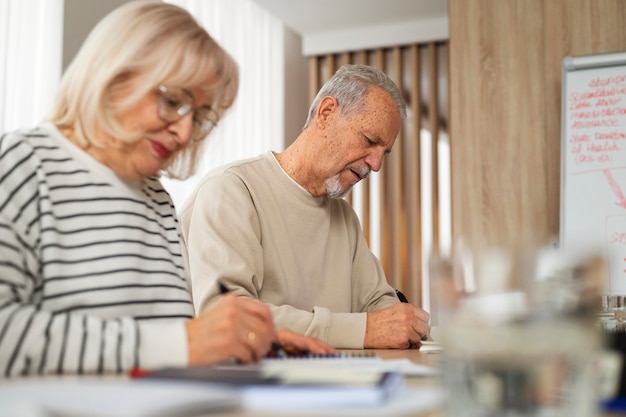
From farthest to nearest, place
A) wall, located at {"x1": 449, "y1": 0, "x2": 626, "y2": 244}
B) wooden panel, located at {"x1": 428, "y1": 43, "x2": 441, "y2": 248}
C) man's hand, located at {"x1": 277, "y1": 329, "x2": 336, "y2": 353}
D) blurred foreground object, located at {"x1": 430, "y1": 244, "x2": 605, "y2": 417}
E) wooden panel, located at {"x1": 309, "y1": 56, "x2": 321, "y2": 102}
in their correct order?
1. wooden panel, located at {"x1": 309, "y1": 56, "x2": 321, "y2": 102}
2. wooden panel, located at {"x1": 428, "y1": 43, "x2": 441, "y2": 248}
3. wall, located at {"x1": 449, "y1": 0, "x2": 626, "y2": 244}
4. man's hand, located at {"x1": 277, "y1": 329, "x2": 336, "y2": 353}
5. blurred foreground object, located at {"x1": 430, "y1": 244, "x2": 605, "y2": 417}

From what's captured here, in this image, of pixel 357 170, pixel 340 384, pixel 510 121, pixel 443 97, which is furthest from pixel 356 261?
pixel 443 97

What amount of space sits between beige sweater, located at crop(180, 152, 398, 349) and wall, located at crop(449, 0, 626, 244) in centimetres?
112

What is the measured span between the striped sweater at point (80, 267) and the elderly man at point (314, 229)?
402 mm

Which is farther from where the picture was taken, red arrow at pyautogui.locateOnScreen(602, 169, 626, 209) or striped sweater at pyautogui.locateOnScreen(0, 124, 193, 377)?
red arrow at pyautogui.locateOnScreen(602, 169, 626, 209)

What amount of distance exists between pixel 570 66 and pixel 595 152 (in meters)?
0.38

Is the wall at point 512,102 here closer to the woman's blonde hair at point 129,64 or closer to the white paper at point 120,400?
the woman's blonde hair at point 129,64

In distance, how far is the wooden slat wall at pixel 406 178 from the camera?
5051 mm

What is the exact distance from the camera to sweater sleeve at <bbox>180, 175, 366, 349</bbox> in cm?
160

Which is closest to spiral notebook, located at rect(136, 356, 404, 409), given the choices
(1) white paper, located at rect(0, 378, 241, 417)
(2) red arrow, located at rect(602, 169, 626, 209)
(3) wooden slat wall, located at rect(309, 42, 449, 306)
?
(1) white paper, located at rect(0, 378, 241, 417)

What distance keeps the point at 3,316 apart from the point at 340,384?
439mm

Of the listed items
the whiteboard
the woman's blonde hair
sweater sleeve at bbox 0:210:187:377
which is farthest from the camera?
the whiteboard

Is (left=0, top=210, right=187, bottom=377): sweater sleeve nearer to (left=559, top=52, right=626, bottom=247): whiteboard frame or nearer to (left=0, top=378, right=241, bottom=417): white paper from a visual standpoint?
(left=0, top=378, right=241, bottom=417): white paper

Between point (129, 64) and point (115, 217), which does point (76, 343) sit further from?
point (129, 64)

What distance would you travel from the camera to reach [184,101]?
1138 millimetres
